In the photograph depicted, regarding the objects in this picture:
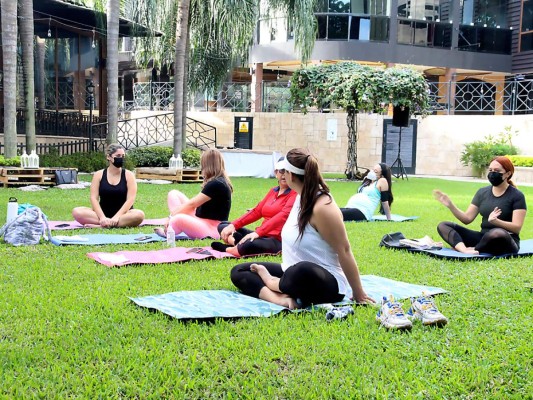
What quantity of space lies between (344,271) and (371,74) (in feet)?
53.5

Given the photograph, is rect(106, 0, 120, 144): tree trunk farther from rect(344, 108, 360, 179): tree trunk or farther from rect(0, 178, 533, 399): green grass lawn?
rect(0, 178, 533, 399): green grass lawn

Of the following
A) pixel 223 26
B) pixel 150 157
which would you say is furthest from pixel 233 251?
pixel 223 26

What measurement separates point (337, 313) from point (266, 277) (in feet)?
2.49

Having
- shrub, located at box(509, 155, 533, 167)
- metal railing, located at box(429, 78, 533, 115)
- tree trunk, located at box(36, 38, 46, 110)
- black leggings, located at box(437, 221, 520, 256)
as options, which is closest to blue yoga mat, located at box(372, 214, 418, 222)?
black leggings, located at box(437, 221, 520, 256)

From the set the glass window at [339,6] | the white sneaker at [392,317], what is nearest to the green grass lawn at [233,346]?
the white sneaker at [392,317]

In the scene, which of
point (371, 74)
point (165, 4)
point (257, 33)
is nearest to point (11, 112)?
point (165, 4)

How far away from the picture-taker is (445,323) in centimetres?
449

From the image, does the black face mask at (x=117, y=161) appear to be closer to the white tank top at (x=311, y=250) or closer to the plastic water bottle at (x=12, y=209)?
the plastic water bottle at (x=12, y=209)

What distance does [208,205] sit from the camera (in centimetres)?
820

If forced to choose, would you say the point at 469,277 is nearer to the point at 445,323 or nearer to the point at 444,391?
the point at 445,323

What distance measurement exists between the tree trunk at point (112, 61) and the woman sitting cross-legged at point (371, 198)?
30.5 ft

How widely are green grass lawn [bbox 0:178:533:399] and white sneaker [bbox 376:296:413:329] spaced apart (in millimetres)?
63

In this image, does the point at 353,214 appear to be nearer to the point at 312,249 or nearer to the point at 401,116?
the point at 312,249

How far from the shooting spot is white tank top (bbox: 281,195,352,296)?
4.82 metres
